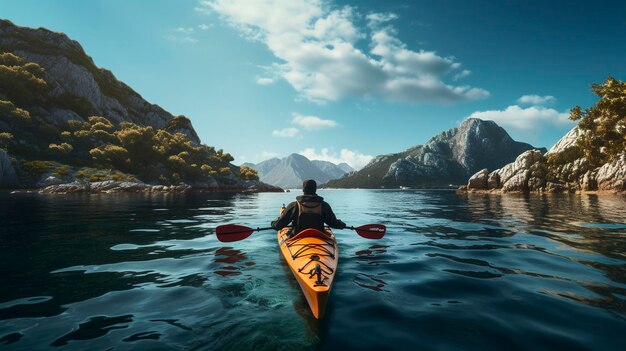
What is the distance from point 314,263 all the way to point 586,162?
81.2m

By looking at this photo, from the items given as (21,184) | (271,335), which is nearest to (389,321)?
(271,335)

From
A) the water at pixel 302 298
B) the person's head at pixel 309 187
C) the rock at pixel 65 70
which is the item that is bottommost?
the water at pixel 302 298

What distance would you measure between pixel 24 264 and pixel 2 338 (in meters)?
5.14

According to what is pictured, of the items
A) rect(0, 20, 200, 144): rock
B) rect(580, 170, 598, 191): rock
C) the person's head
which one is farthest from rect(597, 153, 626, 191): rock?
rect(0, 20, 200, 144): rock

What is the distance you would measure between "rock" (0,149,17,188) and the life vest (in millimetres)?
66460

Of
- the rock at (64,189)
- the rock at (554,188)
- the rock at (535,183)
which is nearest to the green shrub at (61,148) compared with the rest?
the rock at (64,189)

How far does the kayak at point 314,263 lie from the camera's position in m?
5.02

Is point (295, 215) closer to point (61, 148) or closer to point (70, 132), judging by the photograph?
point (61, 148)

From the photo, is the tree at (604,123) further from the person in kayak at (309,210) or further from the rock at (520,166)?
the person in kayak at (309,210)

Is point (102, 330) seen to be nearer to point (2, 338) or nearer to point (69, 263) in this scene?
point (2, 338)

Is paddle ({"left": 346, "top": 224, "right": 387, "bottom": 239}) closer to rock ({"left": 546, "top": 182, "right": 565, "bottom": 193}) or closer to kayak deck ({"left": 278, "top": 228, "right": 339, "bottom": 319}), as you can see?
kayak deck ({"left": 278, "top": 228, "right": 339, "bottom": 319})

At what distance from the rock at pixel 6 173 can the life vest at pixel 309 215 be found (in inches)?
2617

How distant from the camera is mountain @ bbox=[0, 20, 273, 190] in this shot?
204 ft

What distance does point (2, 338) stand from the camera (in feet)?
13.9
